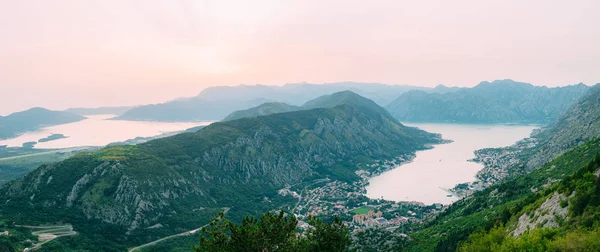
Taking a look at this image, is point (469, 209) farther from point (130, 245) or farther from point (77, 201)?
point (77, 201)

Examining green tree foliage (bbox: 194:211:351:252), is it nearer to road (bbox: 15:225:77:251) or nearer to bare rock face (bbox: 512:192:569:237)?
bare rock face (bbox: 512:192:569:237)

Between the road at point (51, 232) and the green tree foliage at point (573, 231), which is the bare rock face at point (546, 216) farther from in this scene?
the road at point (51, 232)

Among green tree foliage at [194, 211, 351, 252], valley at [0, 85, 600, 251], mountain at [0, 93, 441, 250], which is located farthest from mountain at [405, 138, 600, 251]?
mountain at [0, 93, 441, 250]

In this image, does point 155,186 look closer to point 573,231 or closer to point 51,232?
point 51,232

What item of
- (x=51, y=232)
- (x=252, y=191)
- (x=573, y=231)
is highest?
(x=573, y=231)

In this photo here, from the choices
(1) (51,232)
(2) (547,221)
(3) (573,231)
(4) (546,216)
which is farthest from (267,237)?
(1) (51,232)

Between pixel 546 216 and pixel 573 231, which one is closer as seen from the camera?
pixel 573 231

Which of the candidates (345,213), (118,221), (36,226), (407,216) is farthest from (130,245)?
(407,216)
